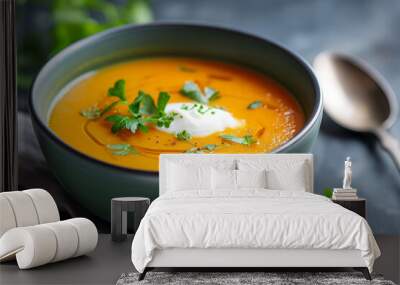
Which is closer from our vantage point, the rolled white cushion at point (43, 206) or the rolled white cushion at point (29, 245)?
the rolled white cushion at point (29, 245)

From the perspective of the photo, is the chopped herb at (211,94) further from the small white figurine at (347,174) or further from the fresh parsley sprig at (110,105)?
the small white figurine at (347,174)

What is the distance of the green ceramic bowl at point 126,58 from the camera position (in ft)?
17.9

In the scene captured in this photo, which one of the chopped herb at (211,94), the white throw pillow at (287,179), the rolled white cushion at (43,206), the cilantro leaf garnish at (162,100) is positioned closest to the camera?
the rolled white cushion at (43,206)

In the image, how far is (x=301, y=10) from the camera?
20.7 ft

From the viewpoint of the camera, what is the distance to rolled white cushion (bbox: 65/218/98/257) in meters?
4.90

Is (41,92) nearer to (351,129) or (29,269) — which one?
(29,269)

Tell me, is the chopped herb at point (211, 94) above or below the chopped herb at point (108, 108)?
above

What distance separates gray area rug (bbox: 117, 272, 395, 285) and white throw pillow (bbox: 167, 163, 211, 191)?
1.18 m

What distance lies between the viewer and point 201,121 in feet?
19.1

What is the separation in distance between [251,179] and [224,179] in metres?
0.21

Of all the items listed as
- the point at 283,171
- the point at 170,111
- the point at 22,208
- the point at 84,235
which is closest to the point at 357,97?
the point at 283,171

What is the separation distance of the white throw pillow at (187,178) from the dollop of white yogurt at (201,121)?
1.16ft

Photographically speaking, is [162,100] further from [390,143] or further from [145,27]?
[390,143]

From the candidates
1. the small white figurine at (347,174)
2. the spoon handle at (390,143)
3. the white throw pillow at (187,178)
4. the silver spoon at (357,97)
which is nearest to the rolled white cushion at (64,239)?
the white throw pillow at (187,178)
